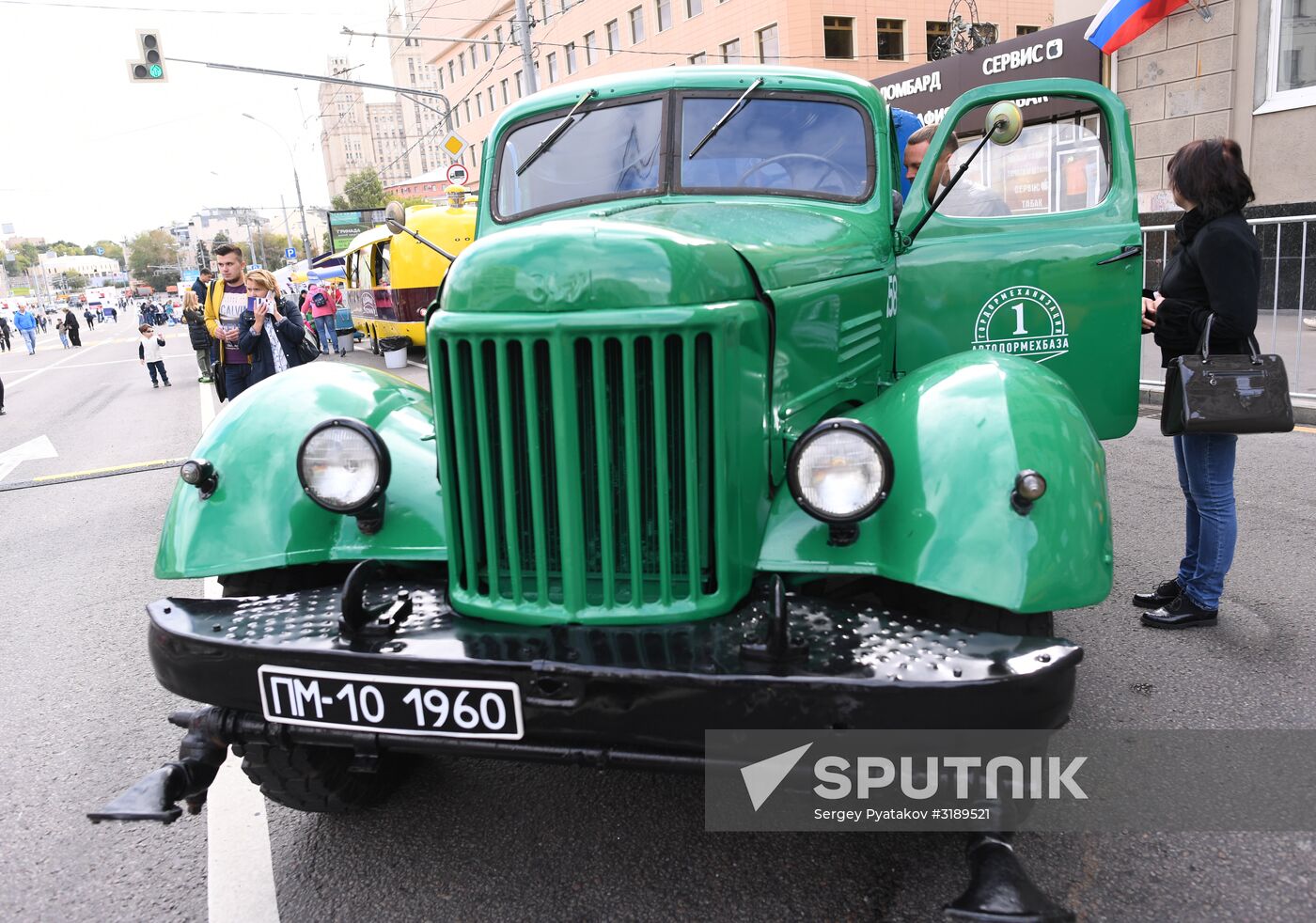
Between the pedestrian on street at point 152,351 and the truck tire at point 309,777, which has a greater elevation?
the pedestrian on street at point 152,351

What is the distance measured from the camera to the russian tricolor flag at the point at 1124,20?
12.1m

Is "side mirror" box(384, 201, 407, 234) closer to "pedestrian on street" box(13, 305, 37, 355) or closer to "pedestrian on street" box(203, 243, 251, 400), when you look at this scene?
"pedestrian on street" box(203, 243, 251, 400)

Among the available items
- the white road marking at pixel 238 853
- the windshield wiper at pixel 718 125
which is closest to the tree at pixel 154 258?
the windshield wiper at pixel 718 125

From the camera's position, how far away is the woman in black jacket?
348 centimetres

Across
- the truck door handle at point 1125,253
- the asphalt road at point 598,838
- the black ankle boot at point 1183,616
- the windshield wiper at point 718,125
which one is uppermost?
the windshield wiper at point 718,125

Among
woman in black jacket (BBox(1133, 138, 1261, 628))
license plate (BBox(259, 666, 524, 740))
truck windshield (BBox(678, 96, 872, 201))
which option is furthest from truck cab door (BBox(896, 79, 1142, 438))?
license plate (BBox(259, 666, 524, 740))

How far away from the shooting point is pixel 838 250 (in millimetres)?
3197

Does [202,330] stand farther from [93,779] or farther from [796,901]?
[796,901]

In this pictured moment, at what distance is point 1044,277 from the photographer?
3.92 metres

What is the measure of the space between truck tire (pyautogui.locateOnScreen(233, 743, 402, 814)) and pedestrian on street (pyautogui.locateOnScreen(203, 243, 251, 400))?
5.90 metres

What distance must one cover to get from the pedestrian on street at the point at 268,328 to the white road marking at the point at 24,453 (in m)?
2.98

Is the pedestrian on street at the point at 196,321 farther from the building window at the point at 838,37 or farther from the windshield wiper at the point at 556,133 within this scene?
the building window at the point at 838,37

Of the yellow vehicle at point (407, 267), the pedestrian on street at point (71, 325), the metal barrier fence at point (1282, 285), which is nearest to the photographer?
the metal barrier fence at point (1282, 285)

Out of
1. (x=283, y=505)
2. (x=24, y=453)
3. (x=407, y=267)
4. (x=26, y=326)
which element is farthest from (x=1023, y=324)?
(x=26, y=326)
